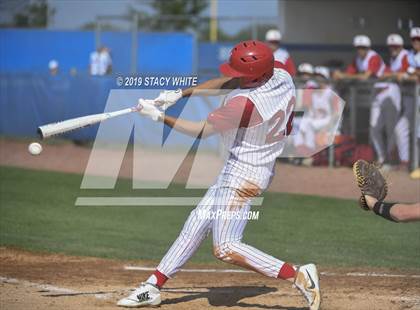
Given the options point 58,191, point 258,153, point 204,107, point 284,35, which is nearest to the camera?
point 258,153

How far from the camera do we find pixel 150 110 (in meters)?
6.66

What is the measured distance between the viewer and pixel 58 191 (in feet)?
44.7

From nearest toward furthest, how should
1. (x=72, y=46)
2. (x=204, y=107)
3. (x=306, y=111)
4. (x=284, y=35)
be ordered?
1. (x=306, y=111)
2. (x=204, y=107)
3. (x=284, y=35)
4. (x=72, y=46)

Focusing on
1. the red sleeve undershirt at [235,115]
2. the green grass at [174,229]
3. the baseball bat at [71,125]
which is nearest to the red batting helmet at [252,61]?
the red sleeve undershirt at [235,115]

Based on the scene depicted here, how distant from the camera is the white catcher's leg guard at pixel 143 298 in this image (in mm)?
6898

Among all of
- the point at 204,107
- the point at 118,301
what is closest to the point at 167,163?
the point at 204,107

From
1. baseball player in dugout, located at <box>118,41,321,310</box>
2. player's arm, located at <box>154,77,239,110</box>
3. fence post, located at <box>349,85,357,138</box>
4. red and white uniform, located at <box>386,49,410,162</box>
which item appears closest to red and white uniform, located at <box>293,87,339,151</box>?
fence post, located at <box>349,85,357,138</box>

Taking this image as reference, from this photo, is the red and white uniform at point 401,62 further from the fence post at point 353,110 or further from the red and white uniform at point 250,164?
the red and white uniform at point 250,164

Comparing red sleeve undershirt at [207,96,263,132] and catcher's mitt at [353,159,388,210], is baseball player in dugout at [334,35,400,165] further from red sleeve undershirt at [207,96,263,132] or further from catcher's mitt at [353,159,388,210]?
red sleeve undershirt at [207,96,263,132]

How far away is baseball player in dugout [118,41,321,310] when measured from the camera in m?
6.52

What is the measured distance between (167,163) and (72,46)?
34.0 ft

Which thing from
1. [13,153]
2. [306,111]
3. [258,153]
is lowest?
[13,153]

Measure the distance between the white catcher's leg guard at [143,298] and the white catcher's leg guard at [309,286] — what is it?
1.12 meters

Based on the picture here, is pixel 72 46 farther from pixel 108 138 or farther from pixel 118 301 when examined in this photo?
pixel 118 301
